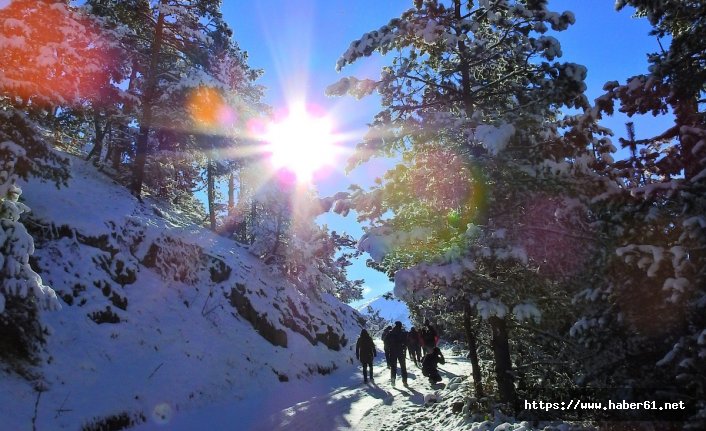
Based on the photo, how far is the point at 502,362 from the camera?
28.2ft

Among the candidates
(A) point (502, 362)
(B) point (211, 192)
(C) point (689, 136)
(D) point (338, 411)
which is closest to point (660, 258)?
(C) point (689, 136)

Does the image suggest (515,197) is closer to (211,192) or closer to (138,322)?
(138,322)

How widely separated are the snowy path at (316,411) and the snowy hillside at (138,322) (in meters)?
0.53

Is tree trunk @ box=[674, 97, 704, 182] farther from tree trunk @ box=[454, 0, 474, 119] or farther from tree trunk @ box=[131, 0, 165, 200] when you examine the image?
tree trunk @ box=[131, 0, 165, 200]

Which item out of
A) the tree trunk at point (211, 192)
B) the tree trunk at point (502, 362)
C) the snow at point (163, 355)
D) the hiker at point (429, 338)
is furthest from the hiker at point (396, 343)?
the tree trunk at point (211, 192)

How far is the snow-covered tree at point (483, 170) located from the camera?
7047mm

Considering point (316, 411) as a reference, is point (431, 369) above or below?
above

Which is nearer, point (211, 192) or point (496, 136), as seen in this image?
point (496, 136)

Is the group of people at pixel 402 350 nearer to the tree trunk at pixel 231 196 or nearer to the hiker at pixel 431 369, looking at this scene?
the hiker at pixel 431 369

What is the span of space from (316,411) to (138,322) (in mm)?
5269

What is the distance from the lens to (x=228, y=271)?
1809 centimetres

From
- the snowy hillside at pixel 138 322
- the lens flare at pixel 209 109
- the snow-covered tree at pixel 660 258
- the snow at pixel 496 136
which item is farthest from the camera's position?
the lens flare at pixel 209 109

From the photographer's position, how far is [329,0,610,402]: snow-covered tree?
7047 mm

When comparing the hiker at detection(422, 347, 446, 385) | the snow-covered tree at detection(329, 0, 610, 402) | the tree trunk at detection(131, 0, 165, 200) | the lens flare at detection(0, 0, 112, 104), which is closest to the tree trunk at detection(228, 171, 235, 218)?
the tree trunk at detection(131, 0, 165, 200)
